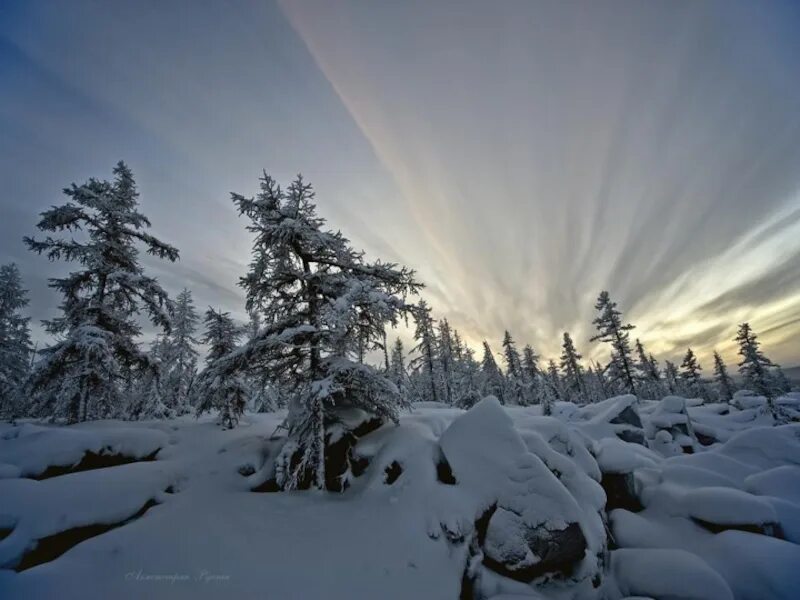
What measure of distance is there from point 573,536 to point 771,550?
14.5 feet

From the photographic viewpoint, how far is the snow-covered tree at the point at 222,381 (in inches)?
341

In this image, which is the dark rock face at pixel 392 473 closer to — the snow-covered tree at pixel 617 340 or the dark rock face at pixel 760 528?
the dark rock face at pixel 760 528

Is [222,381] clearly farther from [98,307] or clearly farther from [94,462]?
[98,307]

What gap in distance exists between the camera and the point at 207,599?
5230mm

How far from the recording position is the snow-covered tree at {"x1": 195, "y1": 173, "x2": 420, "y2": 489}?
8453 millimetres

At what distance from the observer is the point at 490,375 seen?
45.0 m

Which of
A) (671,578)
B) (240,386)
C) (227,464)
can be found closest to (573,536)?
(671,578)

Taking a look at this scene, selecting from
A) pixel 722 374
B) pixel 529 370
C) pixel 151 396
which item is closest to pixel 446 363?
pixel 529 370

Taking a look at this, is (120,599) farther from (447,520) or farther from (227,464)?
(447,520)

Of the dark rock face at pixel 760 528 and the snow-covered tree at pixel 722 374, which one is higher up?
the snow-covered tree at pixel 722 374

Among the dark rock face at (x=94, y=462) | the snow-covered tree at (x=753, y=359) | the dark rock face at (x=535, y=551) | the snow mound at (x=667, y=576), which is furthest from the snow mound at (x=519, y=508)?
the snow-covered tree at (x=753, y=359)

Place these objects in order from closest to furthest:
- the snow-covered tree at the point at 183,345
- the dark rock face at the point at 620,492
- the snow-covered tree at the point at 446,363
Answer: the dark rock face at the point at 620,492, the snow-covered tree at the point at 183,345, the snow-covered tree at the point at 446,363

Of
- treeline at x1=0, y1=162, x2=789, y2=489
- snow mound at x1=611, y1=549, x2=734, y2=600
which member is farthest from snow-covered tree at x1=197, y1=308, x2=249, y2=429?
snow mound at x1=611, y1=549, x2=734, y2=600

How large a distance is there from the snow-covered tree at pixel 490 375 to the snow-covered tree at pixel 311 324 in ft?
123
